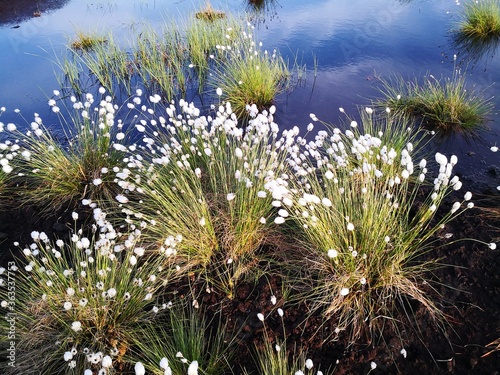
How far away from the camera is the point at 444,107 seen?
4773mm

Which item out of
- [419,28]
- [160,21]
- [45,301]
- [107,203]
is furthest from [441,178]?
[160,21]

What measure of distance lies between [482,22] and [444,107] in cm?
379

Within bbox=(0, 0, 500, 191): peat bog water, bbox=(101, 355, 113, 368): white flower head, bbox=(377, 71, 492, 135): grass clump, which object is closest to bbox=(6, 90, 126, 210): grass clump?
bbox=(101, 355, 113, 368): white flower head

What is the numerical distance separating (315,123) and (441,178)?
307cm

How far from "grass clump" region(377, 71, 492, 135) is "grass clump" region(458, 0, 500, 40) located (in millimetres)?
2755

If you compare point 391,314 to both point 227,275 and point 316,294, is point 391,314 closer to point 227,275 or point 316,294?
point 316,294

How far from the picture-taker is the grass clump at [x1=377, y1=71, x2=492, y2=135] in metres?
4.71

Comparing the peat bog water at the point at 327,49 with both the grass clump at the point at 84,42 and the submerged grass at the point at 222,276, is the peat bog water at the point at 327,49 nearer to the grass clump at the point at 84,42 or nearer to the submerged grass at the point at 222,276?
the grass clump at the point at 84,42

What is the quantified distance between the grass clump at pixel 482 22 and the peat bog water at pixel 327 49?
1.16 feet

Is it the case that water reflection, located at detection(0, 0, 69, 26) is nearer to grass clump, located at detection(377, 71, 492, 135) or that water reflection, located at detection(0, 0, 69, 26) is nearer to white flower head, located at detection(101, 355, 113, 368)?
grass clump, located at detection(377, 71, 492, 135)

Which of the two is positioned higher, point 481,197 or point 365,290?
point 365,290

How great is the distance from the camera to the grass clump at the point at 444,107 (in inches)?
186

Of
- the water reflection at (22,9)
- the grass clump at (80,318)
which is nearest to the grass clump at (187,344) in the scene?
the grass clump at (80,318)

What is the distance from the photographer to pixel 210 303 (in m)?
2.71
